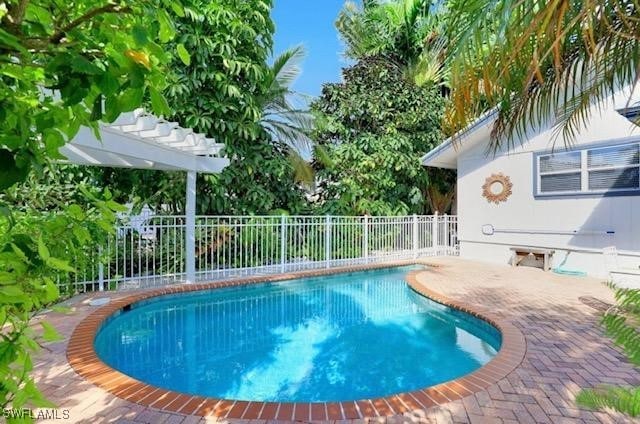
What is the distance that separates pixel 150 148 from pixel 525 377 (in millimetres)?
7132

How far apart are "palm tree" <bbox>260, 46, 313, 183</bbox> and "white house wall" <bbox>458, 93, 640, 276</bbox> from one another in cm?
574

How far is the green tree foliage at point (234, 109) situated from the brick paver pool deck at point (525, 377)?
176 inches

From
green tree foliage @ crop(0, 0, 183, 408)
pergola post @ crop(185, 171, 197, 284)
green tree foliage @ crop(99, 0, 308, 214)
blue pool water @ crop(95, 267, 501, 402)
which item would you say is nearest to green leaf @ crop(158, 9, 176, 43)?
green tree foliage @ crop(0, 0, 183, 408)

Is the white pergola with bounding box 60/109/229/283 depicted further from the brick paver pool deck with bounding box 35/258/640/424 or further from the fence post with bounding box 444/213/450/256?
the fence post with bounding box 444/213/450/256

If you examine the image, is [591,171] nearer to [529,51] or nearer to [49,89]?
[529,51]

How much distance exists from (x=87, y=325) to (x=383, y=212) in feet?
36.3

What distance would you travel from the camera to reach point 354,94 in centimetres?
1596

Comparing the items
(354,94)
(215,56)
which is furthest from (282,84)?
(354,94)

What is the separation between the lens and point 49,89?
1167 millimetres

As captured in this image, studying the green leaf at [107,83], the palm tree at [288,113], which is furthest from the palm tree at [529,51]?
the palm tree at [288,113]

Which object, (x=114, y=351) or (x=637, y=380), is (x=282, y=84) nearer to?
(x=114, y=351)

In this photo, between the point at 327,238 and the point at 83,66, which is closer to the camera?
the point at 83,66

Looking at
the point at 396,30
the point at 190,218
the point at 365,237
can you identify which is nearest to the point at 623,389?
the point at 190,218

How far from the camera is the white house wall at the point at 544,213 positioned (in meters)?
10.3
